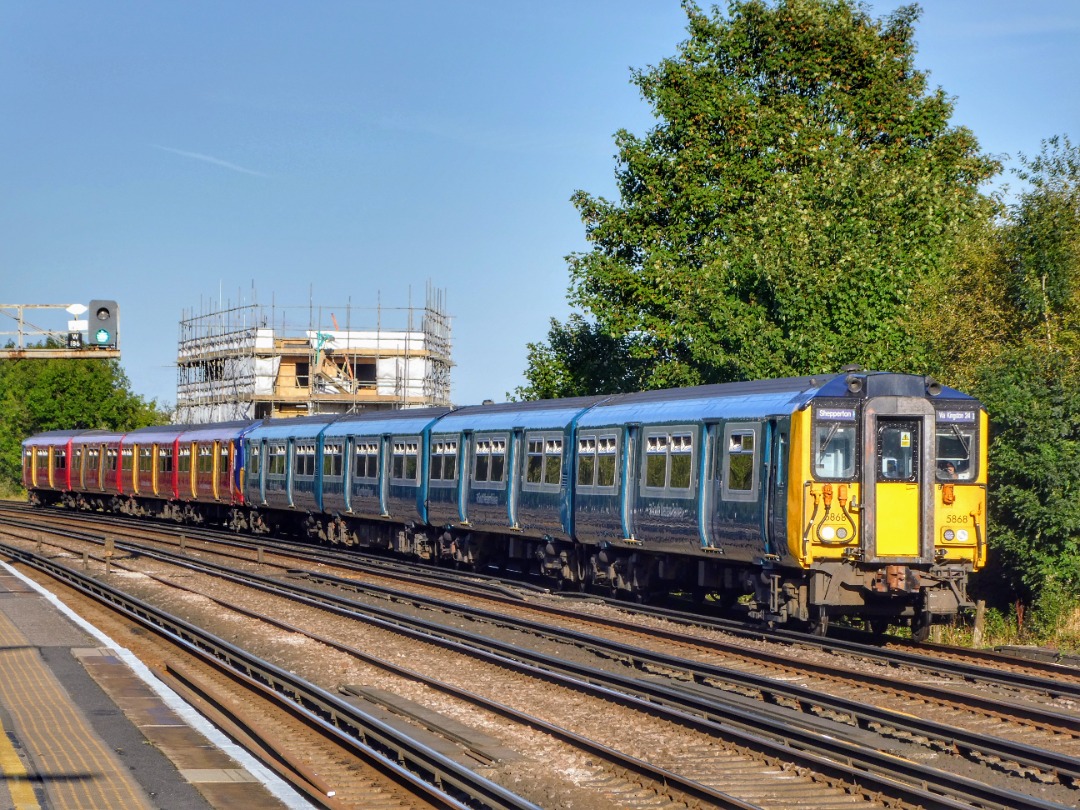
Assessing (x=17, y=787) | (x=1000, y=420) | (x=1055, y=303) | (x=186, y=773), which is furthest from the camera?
(x=1055, y=303)

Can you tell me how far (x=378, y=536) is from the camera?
3759cm

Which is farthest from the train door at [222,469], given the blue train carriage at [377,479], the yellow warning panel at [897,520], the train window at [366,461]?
the yellow warning panel at [897,520]

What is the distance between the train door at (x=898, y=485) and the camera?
18641 millimetres

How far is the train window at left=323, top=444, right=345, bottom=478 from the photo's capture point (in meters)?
38.3

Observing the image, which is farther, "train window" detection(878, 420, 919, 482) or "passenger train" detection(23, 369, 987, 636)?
"train window" detection(878, 420, 919, 482)

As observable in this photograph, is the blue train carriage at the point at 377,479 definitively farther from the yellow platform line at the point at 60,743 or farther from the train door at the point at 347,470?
the yellow platform line at the point at 60,743

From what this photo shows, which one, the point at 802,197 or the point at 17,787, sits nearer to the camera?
the point at 17,787

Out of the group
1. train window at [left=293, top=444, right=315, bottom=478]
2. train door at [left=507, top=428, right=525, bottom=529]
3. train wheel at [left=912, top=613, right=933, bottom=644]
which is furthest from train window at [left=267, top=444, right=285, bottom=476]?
train wheel at [left=912, top=613, right=933, bottom=644]

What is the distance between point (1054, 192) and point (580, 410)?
9.23 meters

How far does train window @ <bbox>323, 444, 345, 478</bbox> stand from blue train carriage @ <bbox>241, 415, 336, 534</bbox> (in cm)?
71

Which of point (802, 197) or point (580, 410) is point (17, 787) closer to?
point (580, 410)


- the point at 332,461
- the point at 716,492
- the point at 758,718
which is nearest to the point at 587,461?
the point at 716,492

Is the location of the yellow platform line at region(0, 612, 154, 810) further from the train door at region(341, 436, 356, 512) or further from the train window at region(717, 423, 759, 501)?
the train door at region(341, 436, 356, 512)

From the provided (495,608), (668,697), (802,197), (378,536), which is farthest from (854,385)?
(378,536)
